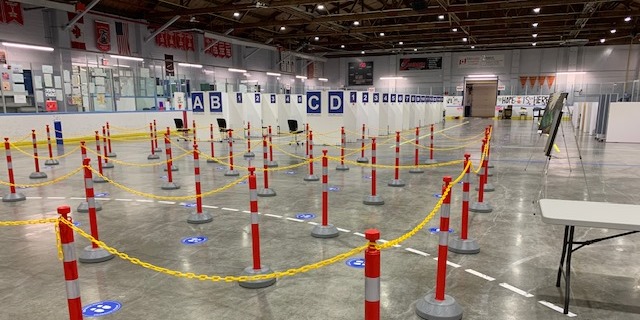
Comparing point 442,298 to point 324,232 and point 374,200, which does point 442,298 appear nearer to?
point 324,232

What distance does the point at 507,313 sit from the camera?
12.2ft

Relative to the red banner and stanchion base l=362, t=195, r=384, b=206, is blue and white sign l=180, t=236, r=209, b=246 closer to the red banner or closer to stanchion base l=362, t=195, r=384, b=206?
stanchion base l=362, t=195, r=384, b=206

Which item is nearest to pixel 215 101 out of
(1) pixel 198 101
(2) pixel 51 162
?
(1) pixel 198 101

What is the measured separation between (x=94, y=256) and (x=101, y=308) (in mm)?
1352

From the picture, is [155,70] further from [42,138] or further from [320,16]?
[320,16]

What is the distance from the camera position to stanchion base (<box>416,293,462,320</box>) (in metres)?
3.58

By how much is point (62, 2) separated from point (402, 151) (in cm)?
1814

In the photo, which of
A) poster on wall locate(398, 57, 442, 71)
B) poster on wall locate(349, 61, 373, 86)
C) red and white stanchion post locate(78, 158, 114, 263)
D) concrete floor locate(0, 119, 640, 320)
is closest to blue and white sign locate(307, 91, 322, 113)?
concrete floor locate(0, 119, 640, 320)

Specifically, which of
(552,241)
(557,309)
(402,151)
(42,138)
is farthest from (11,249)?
(42,138)

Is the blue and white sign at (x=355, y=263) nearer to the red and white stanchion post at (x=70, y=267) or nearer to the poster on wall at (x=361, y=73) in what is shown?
the red and white stanchion post at (x=70, y=267)

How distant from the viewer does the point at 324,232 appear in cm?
579

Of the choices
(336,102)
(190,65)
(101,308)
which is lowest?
(101,308)

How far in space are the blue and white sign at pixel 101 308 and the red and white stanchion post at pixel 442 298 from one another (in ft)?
9.10

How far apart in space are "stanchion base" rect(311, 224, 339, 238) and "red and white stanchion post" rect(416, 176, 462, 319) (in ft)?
7.05
